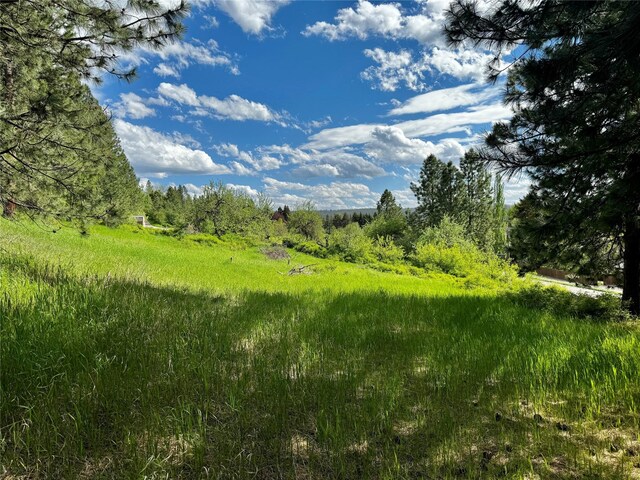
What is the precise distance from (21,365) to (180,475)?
81.7 inches

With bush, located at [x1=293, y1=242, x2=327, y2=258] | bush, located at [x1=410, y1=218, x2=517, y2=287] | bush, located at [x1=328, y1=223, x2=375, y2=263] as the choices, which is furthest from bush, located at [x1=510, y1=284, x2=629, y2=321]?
bush, located at [x1=293, y1=242, x2=327, y2=258]

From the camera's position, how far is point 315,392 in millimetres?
3012

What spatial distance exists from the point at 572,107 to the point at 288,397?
5.42 meters

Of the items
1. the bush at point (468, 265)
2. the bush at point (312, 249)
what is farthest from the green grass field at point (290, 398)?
the bush at point (312, 249)

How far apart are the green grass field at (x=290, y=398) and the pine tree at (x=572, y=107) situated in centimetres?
208

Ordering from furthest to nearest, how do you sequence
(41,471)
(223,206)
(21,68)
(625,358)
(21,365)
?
(223,206) → (21,68) → (625,358) → (21,365) → (41,471)

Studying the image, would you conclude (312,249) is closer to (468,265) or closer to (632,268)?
(468,265)

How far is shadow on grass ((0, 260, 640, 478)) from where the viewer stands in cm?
210

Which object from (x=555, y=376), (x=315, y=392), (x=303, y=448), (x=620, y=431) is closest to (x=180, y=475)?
(x=303, y=448)

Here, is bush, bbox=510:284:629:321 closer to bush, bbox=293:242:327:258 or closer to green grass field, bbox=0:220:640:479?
green grass field, bbox=0:220:640:479

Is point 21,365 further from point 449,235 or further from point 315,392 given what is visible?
point 449,235

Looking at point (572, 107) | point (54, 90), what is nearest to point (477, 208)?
point (572, 107)

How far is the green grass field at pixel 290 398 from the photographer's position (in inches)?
82.4

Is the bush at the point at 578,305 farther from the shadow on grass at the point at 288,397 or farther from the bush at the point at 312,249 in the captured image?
the bush at the point at 312,249
